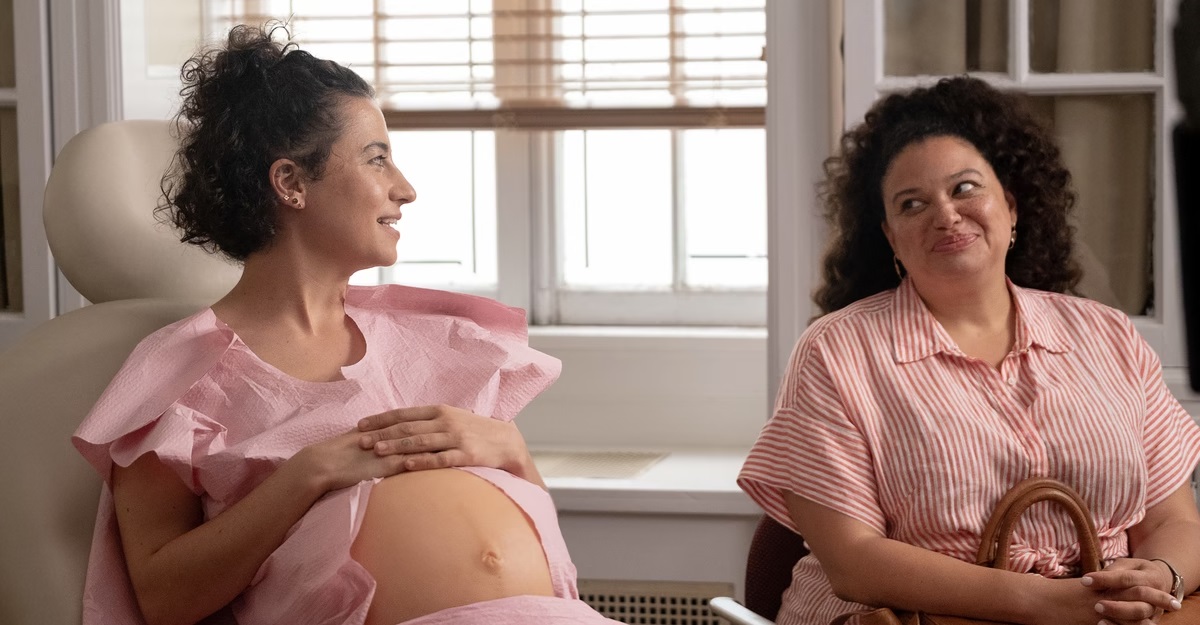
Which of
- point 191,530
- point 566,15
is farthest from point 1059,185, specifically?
point 191,530

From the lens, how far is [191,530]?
137cm

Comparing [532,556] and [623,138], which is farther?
[623,138]

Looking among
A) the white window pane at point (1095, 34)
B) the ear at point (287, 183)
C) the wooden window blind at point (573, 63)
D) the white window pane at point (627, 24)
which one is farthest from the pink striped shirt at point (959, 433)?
the white window pane at point (627, 24)

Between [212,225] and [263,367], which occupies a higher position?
[212,225]

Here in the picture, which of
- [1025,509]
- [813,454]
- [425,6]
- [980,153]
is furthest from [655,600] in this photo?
[425,6]

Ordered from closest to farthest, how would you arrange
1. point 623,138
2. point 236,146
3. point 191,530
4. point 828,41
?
point 191,530
point 236,146
point 828,41
point 623,138

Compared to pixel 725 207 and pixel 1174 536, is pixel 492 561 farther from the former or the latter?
pixel 725 207

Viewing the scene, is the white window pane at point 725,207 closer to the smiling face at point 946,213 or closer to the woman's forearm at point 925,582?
the smiling face at point 946,213

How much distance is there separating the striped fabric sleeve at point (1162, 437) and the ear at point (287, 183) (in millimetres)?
1137

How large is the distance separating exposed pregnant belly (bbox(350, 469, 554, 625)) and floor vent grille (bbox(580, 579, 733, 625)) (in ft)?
2.83

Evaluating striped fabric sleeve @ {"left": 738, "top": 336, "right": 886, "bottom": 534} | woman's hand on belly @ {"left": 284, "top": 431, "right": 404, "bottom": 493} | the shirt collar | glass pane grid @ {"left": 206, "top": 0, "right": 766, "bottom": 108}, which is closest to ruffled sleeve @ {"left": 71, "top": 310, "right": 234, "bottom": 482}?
woman's hand on belly @ {"left": 284, "top": 431, "right": 404, "bottom": 493}

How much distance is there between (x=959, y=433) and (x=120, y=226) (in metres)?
1.13

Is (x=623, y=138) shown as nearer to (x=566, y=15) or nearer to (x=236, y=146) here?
(x=566, y=15)

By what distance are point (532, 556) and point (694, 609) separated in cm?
92
